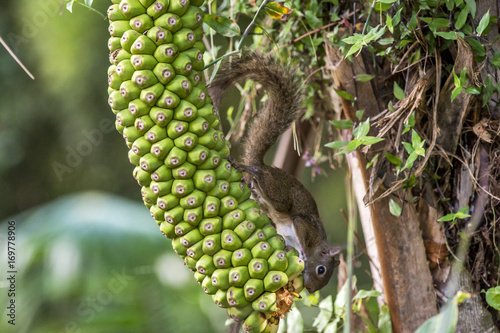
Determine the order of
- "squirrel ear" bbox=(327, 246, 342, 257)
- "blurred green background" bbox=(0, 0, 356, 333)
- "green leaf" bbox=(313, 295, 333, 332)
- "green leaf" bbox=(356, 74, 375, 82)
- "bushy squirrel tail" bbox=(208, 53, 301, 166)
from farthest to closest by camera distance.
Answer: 1. "squirrel ear" bbox=(327, 246, 342, 257)
2. "green leaf" bbox=(313, 295, 333, 332)
3. "green leaf" bbox=(356, 74, 375, 82)
4. "bushy squirrel tail" bbox=(208, 53, 301, 166)
5. "blurred green background" bbox=(0, 0, 356, 333)

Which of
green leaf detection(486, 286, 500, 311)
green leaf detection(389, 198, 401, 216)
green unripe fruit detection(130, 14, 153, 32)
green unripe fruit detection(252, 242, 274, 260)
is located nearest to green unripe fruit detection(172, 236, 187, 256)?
green unripe fruit detection(252, 242, 274, 260)

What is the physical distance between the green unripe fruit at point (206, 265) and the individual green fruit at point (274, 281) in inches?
3.2

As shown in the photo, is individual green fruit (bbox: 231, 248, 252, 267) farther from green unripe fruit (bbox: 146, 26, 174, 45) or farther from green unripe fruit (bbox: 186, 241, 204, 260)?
green unripe fruit (bbox: 146, 26, 174, 45)

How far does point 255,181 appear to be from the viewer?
4.19ft

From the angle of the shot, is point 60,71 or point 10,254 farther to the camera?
point 60,71

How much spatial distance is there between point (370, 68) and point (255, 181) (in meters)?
0.38

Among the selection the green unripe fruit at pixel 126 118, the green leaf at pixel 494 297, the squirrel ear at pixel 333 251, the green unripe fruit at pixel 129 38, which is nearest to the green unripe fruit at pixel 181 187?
the green unripe fruit at pixel 126 118

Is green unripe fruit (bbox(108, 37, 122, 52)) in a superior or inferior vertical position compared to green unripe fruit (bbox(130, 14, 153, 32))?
inferior

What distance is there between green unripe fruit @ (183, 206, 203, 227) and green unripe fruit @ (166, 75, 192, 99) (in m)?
0.17

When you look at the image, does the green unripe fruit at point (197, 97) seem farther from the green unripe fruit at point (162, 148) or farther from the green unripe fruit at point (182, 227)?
the green unripe fruit at point (182, 227)

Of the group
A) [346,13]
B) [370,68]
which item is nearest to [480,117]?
[370,68]

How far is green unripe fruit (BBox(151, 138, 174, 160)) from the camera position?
0.74 meters

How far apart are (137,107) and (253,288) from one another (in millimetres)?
308

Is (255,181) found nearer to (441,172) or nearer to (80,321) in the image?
(441,172)
